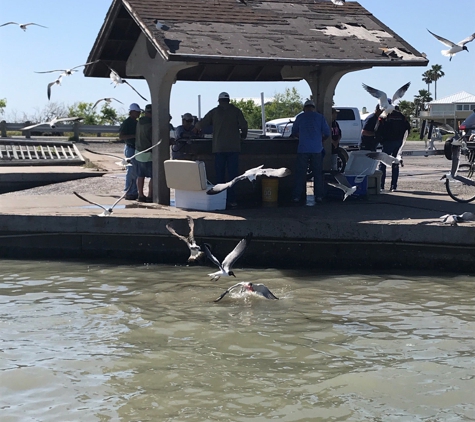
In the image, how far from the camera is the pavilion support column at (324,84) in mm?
14195

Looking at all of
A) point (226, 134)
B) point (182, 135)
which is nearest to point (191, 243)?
point (226, 134)

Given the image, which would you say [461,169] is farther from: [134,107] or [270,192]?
[134,107]

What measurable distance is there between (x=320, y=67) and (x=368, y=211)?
10.8 ft

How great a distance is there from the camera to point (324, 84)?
14273 mm

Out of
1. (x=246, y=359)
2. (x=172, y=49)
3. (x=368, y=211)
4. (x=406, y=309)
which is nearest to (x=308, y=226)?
(x=368, y=211)

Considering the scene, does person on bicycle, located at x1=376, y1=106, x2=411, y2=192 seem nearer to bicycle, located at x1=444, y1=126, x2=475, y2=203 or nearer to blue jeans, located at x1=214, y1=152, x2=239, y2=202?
bicycle, located at x1=444, y1=126, x2=475, y2=203

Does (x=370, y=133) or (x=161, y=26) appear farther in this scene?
(x=370, y=133)

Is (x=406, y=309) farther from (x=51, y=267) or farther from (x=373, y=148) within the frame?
(x=373, y=148)

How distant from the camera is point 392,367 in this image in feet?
23.4

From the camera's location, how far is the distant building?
76.5m

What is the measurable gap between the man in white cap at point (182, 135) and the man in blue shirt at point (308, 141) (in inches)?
72.8

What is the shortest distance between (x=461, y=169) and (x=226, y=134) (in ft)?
14.7

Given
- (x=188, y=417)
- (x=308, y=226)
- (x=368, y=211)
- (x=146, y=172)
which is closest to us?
(x=188, y=417)

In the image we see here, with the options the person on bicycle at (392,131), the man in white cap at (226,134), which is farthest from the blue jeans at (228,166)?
the person on bicycle at (392,131)
